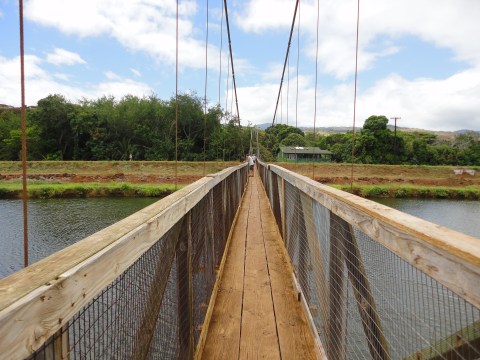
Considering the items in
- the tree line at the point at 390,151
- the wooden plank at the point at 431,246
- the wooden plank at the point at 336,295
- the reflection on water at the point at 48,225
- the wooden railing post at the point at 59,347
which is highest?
the tree line at the point at 390,151

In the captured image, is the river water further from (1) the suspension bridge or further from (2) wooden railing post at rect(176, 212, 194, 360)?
(2) wooden railing post at rect(176, 212, 194, 360)

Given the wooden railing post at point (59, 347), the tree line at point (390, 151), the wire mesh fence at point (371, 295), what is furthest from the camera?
the tree line at point (390, 151)

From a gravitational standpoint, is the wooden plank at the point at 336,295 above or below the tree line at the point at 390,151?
below

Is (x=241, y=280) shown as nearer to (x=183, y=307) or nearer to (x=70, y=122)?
(x=183, y=307)

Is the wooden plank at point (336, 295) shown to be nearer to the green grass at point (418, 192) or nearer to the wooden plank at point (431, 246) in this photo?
the wooden plank at point (431, 246)

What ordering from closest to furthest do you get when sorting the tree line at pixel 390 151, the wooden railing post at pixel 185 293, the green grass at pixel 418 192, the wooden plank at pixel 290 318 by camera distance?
the wooden railing post at pixel 185 293 < the wooden plank at pixel 290 318 < the green grass at pixel 418 192 < the tree line at pixel 390 151

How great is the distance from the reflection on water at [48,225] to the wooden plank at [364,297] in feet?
24.7

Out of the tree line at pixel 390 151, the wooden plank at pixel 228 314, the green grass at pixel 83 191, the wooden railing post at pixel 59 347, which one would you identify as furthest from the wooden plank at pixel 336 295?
the tree line at pixel 390 151

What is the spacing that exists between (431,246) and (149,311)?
0.76 meters

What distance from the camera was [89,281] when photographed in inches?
23.5

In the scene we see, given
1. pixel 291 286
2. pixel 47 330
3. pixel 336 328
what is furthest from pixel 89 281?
pixel 291 286

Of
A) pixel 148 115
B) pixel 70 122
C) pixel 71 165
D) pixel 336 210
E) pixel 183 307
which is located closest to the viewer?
pixel 336 210

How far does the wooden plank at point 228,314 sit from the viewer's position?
5.69 ft

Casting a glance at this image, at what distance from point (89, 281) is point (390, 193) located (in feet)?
81.6
